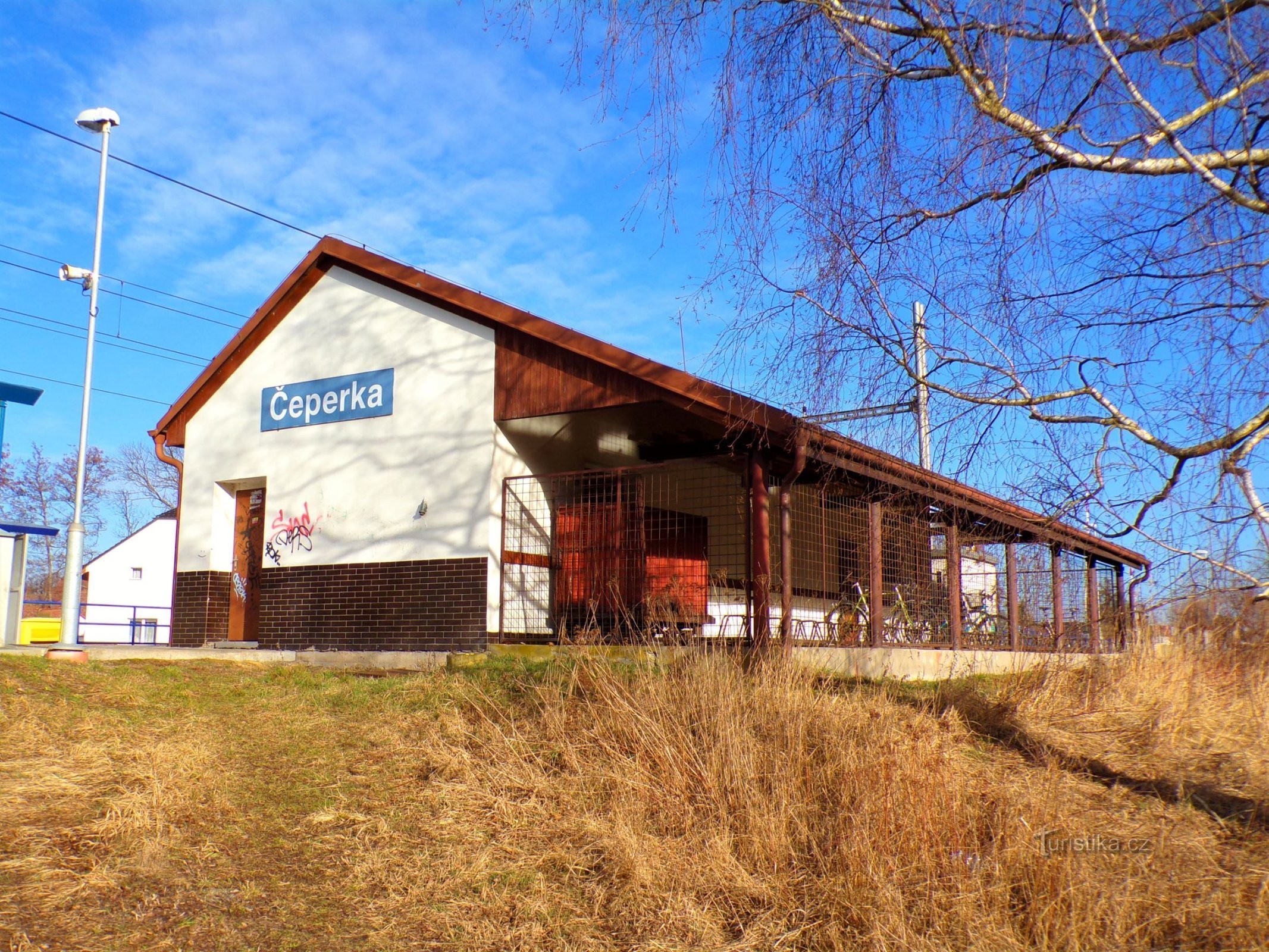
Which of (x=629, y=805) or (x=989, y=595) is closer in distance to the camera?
(x=629, y=805)

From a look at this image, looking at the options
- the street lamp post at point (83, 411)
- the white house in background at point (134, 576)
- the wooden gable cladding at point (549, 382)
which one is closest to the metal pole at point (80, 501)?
the street lamp post at point (83, 411)

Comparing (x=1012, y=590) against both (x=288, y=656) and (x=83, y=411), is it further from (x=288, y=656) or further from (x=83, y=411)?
(x=83, y=411)

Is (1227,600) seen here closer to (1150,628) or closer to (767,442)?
(1150,628)

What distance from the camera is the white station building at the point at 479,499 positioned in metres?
11.4

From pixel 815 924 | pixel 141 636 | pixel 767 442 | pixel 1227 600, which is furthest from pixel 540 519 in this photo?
pixel 141 636

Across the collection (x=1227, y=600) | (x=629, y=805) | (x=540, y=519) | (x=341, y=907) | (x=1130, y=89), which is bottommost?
(x=341, y=907)

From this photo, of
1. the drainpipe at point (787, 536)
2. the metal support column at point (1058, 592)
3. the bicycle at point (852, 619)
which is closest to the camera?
the drainpipe at point (787, 536)

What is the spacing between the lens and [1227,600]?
777 cm

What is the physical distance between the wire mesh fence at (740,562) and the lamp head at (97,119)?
9.72 m

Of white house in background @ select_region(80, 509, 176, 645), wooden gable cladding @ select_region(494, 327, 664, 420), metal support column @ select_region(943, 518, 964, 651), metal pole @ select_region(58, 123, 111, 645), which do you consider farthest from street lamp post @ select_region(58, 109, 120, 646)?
white house in background @ select_region(80, 509, 176, 645)

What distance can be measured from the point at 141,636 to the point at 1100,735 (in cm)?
4057

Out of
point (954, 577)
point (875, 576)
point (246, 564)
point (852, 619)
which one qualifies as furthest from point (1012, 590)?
point (246, 564)

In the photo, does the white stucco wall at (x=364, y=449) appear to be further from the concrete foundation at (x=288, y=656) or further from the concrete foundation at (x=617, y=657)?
the concrete foundation at (x=617, y=657)

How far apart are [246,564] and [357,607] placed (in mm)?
2736
